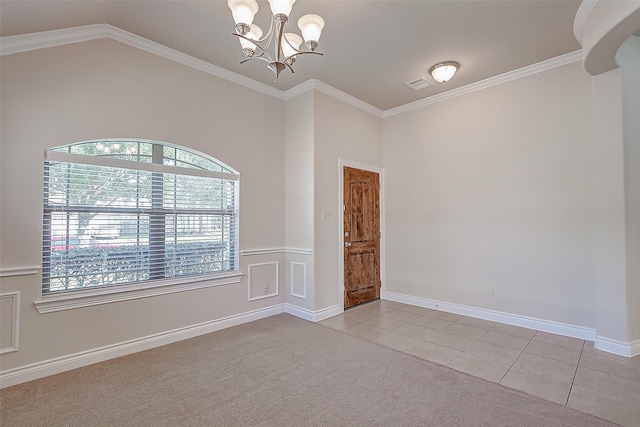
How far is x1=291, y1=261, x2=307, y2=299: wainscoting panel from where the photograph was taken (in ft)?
13.6

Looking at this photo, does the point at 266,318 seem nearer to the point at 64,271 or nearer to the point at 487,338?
the point at 64,271

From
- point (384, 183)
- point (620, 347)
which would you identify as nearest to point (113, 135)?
point (384, 183)

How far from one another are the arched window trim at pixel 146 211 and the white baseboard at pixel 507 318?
2696 millimetres

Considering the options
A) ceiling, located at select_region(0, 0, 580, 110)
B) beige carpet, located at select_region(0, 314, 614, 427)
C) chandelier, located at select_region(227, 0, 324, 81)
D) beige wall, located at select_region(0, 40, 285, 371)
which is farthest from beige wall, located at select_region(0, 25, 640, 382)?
chandelier, located at select_region(227, 0, 324, 81)

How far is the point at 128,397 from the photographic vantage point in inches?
89.3

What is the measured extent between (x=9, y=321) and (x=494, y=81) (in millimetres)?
5534

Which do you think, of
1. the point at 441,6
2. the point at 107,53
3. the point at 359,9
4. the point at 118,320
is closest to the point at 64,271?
the point at 118,320

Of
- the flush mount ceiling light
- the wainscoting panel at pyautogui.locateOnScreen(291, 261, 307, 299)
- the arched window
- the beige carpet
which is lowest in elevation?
the beige carpet

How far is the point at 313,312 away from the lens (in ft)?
13.1

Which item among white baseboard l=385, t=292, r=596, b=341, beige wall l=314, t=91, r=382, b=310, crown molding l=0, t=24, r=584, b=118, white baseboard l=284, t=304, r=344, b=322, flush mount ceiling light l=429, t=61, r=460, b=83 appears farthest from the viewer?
beige wall l=314, t=91, r=382, b=310

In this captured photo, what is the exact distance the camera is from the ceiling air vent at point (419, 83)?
402 centimetres

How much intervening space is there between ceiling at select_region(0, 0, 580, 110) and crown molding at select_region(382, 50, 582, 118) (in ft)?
0.29

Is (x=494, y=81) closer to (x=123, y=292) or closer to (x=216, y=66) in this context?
(x=216, y=66)

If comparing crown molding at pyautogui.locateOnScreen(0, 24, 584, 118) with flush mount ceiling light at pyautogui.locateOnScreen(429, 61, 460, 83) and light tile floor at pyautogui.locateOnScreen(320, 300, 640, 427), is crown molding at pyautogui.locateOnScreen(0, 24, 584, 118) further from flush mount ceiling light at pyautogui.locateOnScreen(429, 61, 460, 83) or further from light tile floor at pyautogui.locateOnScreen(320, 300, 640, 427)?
light tile floor at pyautogui.locateOnScreen(320, 300, 640, 427)
